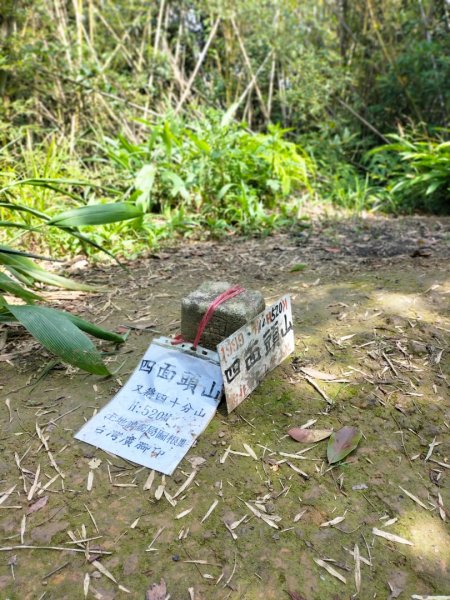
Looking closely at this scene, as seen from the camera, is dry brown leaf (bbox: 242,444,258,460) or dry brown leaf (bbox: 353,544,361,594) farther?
dry brown leaf (bbox: 242,444,258,460)

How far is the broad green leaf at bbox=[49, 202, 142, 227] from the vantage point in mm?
2002

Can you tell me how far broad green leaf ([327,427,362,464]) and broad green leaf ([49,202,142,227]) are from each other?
1.29 meters

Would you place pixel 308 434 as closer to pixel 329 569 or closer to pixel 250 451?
pixel 250 451

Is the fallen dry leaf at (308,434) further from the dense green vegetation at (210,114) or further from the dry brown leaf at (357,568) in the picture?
the dense green vegetation at (210,114)

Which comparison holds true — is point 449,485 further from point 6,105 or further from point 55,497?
point 6,105

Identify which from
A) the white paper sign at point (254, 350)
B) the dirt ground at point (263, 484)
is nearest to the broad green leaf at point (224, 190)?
the dirt ground at point (263, 484)

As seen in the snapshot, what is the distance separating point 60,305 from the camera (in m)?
2.24

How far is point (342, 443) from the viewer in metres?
1.34

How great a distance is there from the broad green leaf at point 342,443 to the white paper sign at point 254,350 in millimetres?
310

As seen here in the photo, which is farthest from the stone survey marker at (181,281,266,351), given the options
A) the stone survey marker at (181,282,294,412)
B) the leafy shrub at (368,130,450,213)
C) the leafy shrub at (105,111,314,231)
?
the leafy shrub at (368,130,450,213)

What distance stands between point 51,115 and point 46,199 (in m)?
1.35

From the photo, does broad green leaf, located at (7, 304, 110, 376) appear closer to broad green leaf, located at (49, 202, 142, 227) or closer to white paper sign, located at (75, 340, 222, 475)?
white paper sign, located at (75, 340, 222, 475)

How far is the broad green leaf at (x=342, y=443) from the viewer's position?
1302 millimetres

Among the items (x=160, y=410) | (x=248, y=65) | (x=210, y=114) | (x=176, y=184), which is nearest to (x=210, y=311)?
(x=160, y=410)
